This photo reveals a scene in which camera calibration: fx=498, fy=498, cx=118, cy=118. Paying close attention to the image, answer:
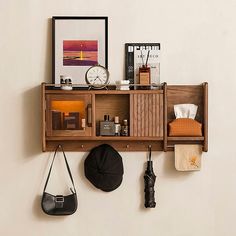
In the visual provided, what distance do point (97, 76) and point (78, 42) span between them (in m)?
0.22

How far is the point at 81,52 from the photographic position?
267 cm

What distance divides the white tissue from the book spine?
29 centimetres

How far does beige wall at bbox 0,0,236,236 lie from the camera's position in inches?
106

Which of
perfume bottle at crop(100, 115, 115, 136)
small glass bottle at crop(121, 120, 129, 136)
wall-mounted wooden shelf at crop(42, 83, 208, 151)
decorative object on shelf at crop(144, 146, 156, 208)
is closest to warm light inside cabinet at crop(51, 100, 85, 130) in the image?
wall-mounted wooden shelf at crop(42, 83, 208, 151)

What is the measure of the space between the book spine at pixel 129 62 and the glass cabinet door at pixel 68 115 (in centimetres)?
26

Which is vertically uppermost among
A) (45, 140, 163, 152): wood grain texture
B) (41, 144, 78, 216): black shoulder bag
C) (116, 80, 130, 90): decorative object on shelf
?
(116, 80, 130, 90): decorative object on shelf

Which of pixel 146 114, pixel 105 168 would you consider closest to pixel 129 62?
pixel 146 114

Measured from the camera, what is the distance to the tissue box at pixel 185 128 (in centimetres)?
259

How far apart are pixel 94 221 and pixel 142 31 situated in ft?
3.48

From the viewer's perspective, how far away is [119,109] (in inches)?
105

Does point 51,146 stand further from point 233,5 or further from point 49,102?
point 233,5

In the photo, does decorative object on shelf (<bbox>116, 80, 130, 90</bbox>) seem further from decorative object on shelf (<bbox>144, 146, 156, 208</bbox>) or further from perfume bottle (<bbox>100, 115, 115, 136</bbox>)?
decorative object on shelf (<bbox>144, 146, 156, 208</bbox>)

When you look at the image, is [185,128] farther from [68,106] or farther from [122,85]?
[68,106]

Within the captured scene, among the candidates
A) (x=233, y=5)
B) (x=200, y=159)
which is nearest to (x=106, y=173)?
(x=200, y=159)
